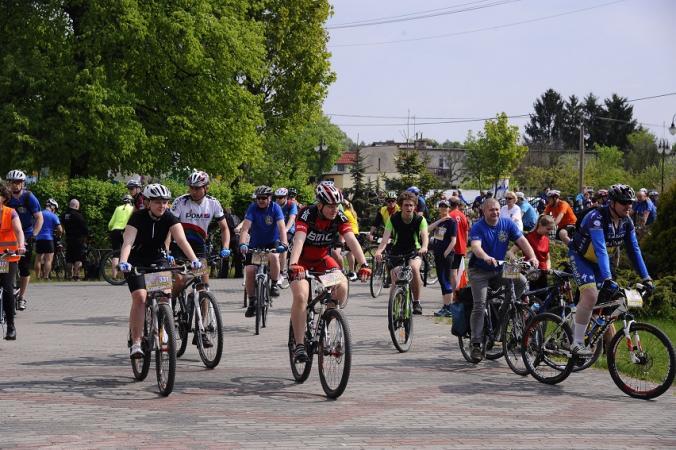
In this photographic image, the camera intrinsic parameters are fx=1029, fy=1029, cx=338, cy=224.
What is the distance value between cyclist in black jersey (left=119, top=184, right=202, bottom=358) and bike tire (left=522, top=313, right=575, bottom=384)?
11.2 feet

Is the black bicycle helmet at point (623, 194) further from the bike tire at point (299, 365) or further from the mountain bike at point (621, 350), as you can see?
the bike tire at point (299, 365)

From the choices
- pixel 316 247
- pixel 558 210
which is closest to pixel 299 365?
pixel 316 247

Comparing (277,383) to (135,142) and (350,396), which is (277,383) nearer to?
(350,396)

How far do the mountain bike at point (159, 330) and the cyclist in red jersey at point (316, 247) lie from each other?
1184 millimetres

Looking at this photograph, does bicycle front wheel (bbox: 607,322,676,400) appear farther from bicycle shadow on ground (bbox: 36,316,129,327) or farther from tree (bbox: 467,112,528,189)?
tree (bbox: 467,112,528,189)

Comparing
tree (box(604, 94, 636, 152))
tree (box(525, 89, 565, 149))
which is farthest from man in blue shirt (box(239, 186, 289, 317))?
tree (box(525, 89, 565, 149))

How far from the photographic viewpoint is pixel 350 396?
938cm

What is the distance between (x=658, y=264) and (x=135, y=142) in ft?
60.3

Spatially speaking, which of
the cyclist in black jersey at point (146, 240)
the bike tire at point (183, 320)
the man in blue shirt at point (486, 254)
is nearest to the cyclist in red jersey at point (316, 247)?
the cyclist in black jersey at point (146, 240)

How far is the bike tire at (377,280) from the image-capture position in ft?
67.2

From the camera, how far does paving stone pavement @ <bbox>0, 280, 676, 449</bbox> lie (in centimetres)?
Result: 757

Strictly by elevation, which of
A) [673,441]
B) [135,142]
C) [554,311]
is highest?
[135,142]

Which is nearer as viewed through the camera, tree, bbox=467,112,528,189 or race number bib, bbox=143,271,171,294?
race number bib, bbox=143,271,171,294

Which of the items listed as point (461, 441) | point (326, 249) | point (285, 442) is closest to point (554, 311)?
point (326, 249)
